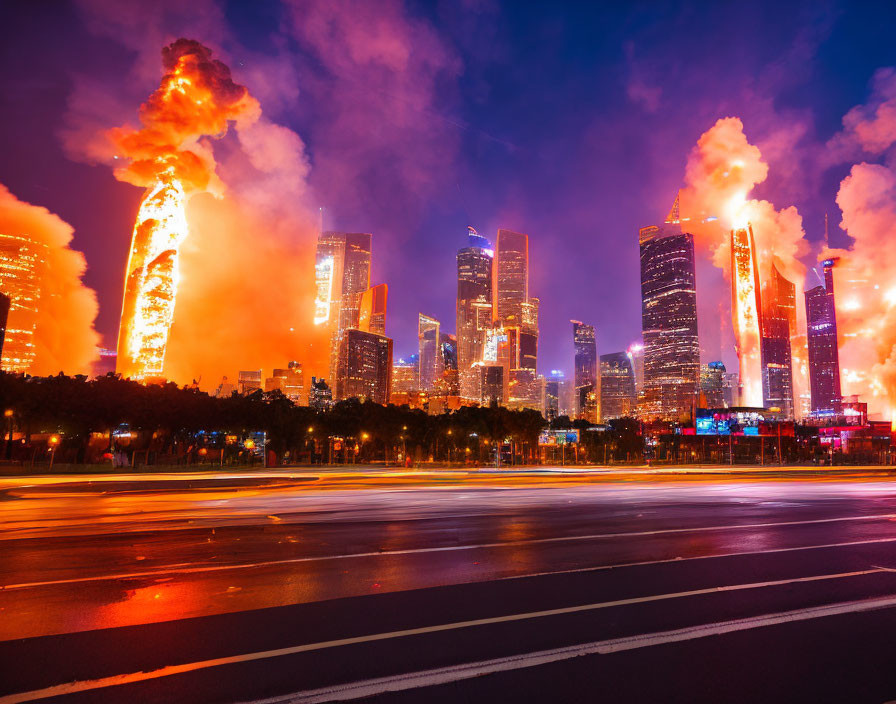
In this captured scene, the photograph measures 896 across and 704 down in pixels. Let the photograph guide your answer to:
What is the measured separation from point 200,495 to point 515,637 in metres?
23.2

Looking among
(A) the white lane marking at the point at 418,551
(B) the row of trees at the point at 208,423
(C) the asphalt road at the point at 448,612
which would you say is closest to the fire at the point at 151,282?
(B) the row of trees at the point at 208,423

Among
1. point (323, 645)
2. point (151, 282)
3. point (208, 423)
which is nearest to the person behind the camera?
point (323, 645)

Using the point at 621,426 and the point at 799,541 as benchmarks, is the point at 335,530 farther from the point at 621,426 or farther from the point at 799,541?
the point at 621,426

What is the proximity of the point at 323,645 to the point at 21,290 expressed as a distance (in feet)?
520

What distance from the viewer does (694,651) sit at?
19.7 ft

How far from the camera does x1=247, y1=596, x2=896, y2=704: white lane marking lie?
4.98 m

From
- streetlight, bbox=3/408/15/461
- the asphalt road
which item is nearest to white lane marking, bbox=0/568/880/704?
the asphalt road

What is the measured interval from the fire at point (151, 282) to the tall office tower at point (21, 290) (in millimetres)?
26751

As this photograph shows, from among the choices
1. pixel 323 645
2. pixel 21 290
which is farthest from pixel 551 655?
pixel 21 290

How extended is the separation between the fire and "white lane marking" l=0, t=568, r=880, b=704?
12480 centimetres

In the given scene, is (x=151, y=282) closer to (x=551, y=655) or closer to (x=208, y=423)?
(x=208, y=423)

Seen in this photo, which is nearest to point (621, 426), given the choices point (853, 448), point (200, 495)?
point (853, 448)

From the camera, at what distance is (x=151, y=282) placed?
119 meters

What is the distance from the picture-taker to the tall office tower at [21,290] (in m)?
127
